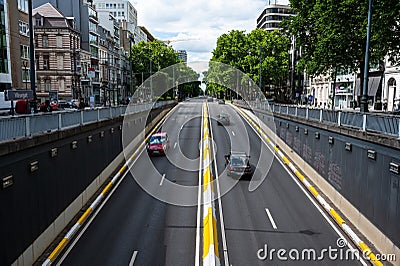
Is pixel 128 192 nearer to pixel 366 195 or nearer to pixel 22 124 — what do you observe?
pixel 22 124

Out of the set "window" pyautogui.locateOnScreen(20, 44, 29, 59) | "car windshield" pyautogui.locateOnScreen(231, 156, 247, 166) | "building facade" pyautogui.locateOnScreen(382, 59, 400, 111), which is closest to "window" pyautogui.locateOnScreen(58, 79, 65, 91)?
"window" pyautogui.locateOnScreen(20, 44, 29, 59)

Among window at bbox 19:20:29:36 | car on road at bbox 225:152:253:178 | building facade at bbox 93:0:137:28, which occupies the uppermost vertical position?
building facade at bbox 93:0:137:28

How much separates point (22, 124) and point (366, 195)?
47.2ft

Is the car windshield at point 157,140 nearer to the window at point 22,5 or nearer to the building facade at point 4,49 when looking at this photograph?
the building facade at point 4,49

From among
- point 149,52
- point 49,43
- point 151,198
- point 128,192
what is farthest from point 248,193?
point 149,52

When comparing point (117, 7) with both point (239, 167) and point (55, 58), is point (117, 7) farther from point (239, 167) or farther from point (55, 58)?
point (239, 167)

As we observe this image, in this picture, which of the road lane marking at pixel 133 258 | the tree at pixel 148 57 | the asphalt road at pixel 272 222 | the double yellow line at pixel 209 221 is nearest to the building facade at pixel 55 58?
the tree at pixel 148 57

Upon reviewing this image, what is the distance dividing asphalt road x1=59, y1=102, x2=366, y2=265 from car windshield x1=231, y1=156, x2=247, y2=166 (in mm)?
1175

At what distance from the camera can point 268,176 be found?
2486cm

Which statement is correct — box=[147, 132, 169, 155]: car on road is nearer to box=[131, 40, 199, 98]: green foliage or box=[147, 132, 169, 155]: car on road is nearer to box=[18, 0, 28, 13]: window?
box=[18, 0, 28, 13]: window

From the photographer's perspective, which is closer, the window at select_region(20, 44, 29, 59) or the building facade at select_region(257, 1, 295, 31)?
the window at select_region(20, 44, 29, 59)

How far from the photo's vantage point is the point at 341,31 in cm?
3114

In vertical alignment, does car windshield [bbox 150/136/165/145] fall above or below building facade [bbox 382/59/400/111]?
below

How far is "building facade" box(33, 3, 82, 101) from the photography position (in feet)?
216
